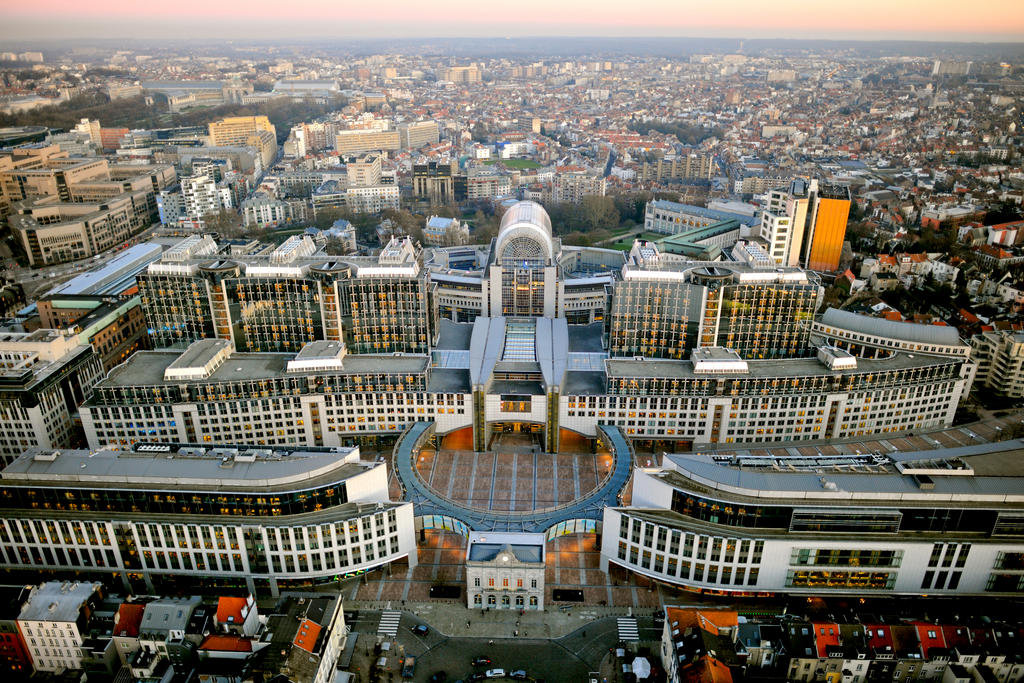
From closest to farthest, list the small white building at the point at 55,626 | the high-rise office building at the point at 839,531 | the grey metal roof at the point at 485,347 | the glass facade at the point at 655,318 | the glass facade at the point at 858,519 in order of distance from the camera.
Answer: the small white building at the point at 55,626 → the glass facade at the point at 858,519 → the high-rise office building at the point at 839,531 → the grey metal roof at the point at 485,347 → the glass facade at the point at 655,318

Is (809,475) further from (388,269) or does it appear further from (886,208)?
(886,208)

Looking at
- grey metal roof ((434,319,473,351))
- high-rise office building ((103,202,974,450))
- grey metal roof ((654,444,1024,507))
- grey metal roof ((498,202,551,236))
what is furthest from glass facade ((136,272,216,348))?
grey metal roof ((654,444,1024,507))

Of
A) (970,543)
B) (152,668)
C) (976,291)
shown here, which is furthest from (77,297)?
(976,291)

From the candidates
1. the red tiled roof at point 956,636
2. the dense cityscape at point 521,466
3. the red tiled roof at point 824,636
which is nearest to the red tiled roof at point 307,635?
the dense cityscape at point 521,466

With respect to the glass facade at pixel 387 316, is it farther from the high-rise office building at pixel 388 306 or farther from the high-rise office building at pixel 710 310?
the high-rise office building at pixel 710 310

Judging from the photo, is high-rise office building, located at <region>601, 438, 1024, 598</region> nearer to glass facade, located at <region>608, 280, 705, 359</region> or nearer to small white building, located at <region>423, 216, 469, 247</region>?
glass facade, located at <region>608, 280, 705, 359</region>
